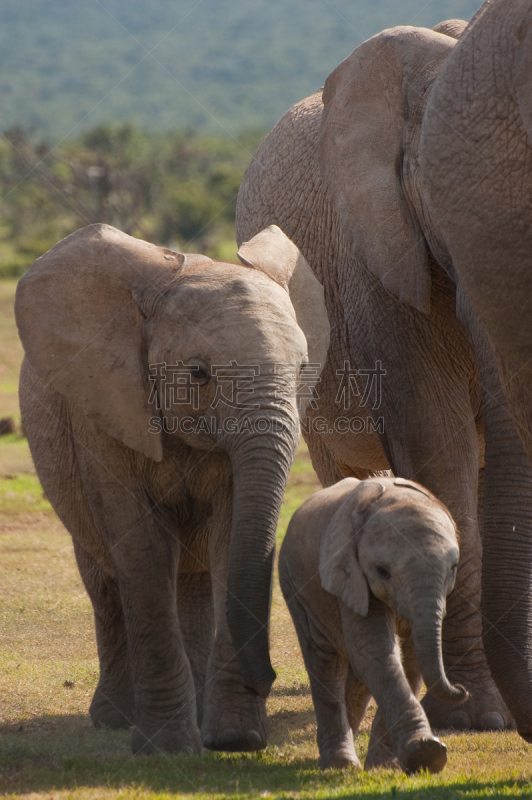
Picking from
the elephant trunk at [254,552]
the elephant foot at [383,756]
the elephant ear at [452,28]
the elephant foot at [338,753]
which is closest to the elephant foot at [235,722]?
the elephant trunk at [254,552]

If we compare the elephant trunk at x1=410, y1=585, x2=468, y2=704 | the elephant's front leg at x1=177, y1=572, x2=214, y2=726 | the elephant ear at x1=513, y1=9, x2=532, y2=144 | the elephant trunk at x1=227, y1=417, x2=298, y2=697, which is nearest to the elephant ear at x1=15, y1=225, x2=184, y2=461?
the elephant trunk at x1=227, y1=417, x2=298, y2=697

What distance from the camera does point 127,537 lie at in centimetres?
485

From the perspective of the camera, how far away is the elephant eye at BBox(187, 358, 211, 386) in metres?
4.50

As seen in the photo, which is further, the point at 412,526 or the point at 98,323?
the point at 98,323

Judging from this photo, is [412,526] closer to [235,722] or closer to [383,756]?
[383,756]

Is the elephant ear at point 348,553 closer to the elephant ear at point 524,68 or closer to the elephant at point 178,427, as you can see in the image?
the elephant at point 178,427

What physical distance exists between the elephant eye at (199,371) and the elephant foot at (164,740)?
4.85 feet

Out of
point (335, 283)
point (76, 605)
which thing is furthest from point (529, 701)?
point (76, 605)

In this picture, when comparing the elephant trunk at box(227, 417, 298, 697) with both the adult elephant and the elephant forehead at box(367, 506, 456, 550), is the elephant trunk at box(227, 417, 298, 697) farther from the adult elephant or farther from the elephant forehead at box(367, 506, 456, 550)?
the adult elephant

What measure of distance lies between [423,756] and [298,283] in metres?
2.21

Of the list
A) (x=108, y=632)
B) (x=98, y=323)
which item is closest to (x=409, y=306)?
(x=98, y=323)

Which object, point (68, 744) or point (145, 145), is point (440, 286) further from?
point (145, 145)

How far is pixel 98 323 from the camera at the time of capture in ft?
16.2

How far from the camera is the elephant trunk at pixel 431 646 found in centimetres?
382
